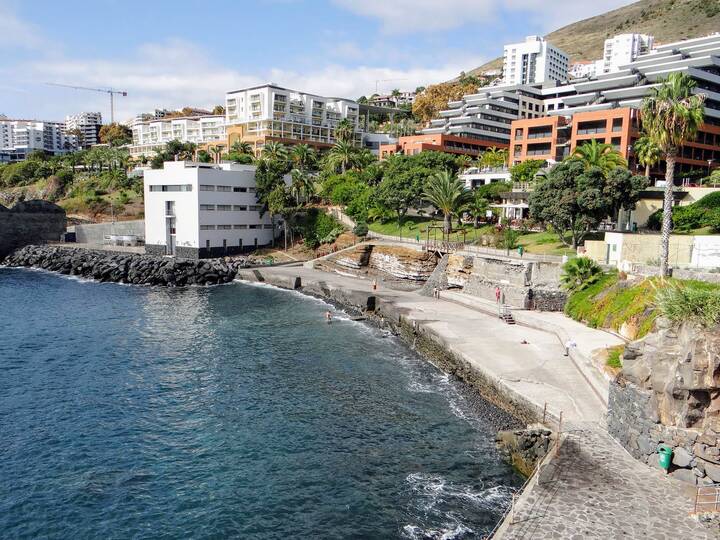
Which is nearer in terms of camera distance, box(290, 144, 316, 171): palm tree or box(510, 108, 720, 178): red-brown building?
box(510, 108, 720, 178): red-brown building

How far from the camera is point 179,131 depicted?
185m

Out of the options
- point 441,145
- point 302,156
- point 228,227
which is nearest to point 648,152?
point 228,227

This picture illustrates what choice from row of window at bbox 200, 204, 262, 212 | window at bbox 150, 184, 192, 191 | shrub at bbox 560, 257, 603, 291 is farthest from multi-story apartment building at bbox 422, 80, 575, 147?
shrub at bbox 560, 257, 603, 291

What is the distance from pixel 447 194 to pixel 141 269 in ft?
144

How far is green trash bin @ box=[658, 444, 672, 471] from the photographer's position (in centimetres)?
1958

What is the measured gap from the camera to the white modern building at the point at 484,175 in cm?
9262

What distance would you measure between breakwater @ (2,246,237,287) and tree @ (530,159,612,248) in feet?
143

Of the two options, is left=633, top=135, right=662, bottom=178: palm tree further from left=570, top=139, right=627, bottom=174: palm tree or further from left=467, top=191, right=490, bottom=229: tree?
left=467, top=191, right=490, bottom=229: tree

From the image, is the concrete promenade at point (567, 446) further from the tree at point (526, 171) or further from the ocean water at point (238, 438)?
the tree at point (526, 171)

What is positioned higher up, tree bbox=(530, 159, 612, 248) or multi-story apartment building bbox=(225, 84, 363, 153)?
multi-story apartment building bbox=(225, 84, 363, 153)

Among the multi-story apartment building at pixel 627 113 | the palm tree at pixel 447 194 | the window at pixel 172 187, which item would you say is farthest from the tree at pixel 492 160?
the window at pixel 172 187

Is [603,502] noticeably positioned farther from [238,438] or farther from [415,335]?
[415,335]

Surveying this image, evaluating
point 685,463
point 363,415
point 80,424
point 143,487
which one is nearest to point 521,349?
point 363,415

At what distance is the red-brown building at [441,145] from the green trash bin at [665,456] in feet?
339
